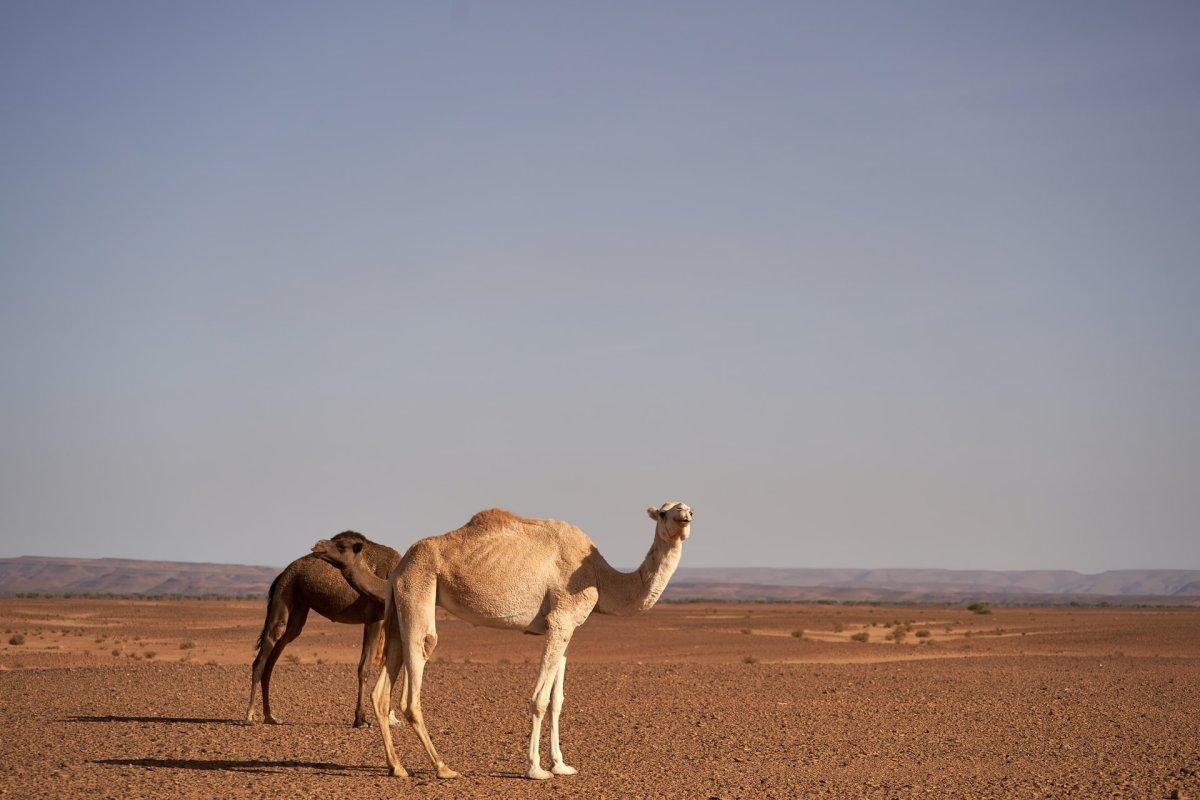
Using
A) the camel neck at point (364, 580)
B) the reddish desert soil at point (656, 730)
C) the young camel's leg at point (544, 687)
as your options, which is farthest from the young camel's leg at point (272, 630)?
the young camel's leg at point (544, 687)

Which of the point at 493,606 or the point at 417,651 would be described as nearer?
the point at 417,651

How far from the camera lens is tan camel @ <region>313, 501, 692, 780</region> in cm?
1376

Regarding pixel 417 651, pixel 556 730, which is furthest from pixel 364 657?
pixel 556 730

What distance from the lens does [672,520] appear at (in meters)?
13.5

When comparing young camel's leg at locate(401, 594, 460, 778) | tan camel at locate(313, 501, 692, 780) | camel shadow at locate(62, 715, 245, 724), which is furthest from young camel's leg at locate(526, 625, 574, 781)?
camel shadow at locate(62, 715, 245, 724)

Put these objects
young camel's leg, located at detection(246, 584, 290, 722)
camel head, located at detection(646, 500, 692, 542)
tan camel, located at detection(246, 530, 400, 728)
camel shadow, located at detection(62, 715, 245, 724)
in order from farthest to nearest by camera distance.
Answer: camel shadow, located at detection(62, 715, 245, 724), young camel's leg, located at detection(246, 584, 290, 722), tan camel, located at detection(246, 530, 400, 728), camel head, located at detection(646, 500, 692, 542)

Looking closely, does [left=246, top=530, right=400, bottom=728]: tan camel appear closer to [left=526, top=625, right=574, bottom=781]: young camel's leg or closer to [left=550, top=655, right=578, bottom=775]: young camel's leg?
[left=550, top=655, right=578, bottom=775]: young camel's leg

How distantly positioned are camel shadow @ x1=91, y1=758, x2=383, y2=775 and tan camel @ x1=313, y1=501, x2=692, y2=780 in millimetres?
924

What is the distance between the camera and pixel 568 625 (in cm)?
1389

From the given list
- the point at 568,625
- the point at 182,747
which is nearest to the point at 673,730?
the point at 568,625

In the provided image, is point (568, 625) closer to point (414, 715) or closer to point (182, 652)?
point (414, 715)

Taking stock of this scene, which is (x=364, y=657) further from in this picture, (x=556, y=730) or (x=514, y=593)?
(x=514, y=593)

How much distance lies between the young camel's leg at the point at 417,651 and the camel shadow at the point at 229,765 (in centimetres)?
110

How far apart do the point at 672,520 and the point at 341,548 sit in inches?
242
